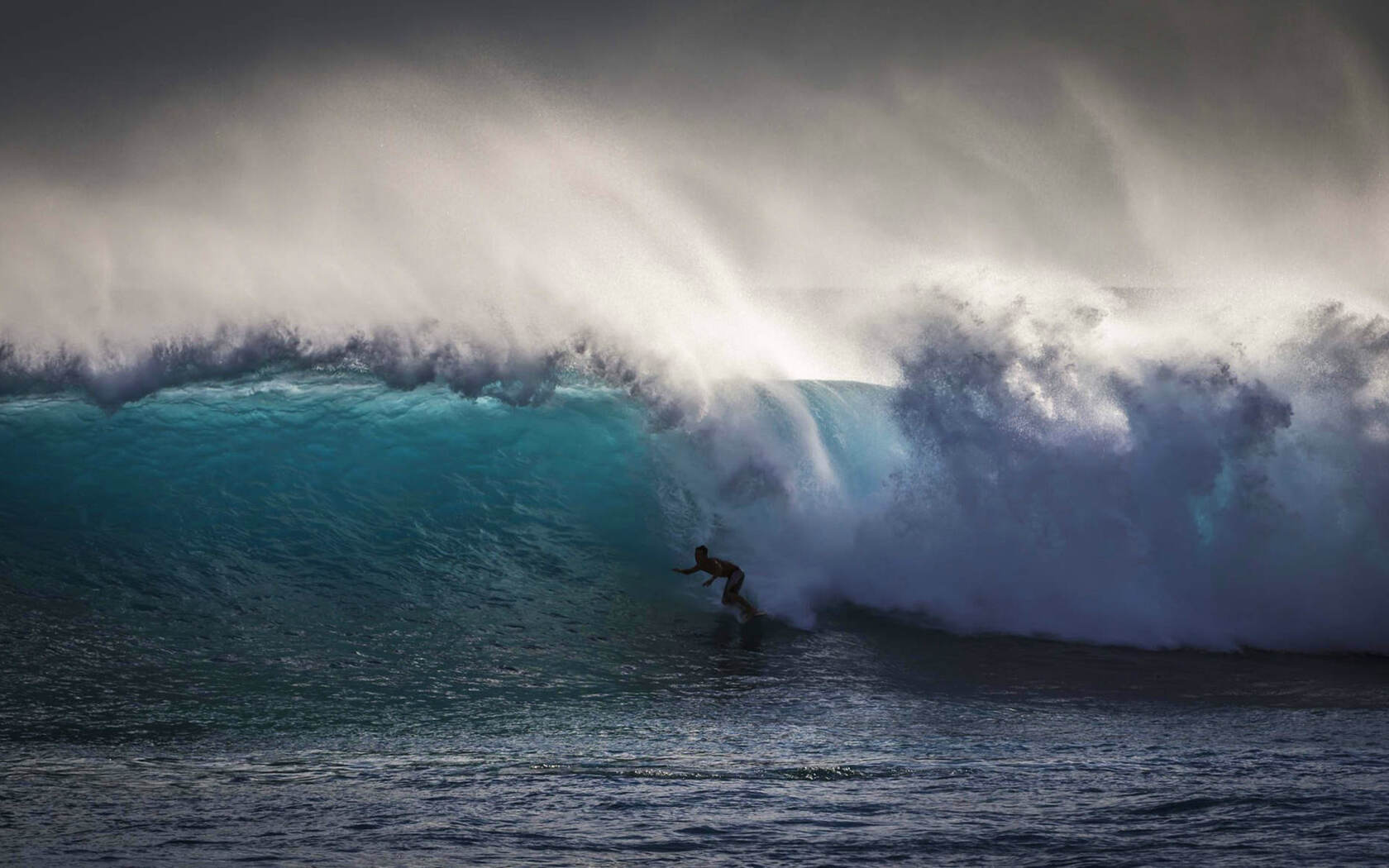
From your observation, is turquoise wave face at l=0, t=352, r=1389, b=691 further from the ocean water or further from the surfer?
the surfer

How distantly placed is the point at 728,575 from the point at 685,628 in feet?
2.79

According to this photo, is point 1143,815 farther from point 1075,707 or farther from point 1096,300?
point 1096,300

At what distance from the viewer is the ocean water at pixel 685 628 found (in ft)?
16.5

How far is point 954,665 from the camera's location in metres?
8.61

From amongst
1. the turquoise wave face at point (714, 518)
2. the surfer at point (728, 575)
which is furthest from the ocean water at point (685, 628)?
the surfer at point (728, 575)

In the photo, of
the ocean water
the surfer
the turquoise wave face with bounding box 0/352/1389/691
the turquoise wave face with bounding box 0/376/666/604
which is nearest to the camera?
the ocean water

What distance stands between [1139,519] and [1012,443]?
1.32 meters

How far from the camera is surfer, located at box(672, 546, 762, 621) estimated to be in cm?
984

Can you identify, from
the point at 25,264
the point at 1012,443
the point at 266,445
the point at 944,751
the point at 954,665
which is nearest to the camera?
the point at 944,751

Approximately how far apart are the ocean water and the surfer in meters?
0.20

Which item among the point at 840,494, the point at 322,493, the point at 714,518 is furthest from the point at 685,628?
the point at 322,493

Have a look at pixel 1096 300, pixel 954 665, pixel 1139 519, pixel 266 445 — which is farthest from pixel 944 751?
pixel 266 445

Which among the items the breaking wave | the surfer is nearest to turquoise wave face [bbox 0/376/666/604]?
the breaking wave

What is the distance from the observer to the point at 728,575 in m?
10.1
